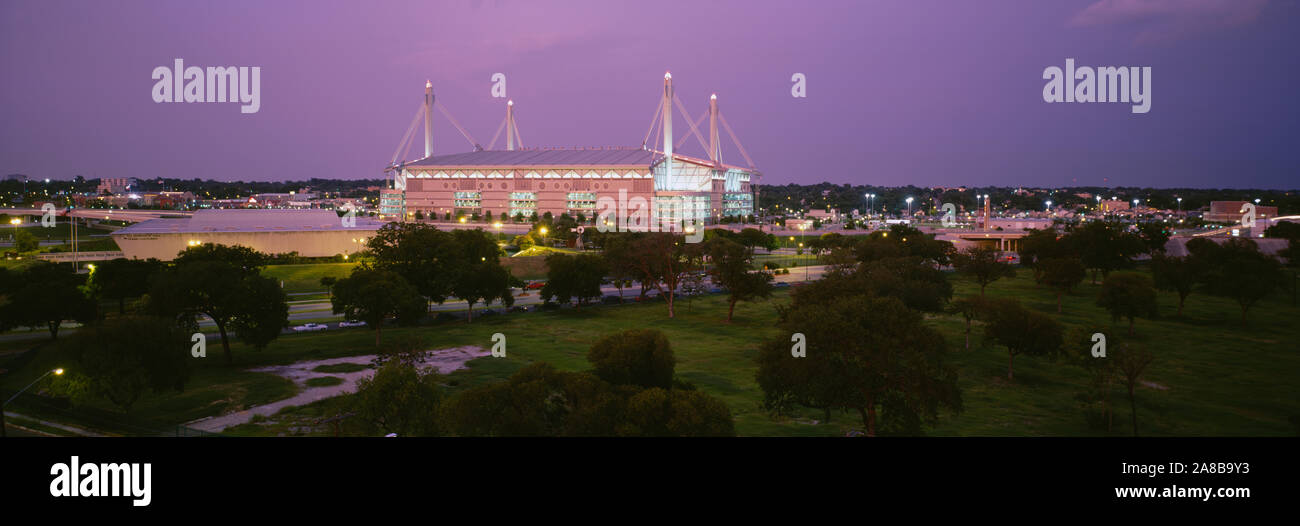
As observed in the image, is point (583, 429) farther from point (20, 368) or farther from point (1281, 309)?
point (1281, 309)

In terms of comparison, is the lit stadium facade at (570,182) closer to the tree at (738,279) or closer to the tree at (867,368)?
the tree at (738,279)

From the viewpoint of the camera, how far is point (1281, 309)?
43719mm

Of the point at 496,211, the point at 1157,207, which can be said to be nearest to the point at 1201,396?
the point at 496,211

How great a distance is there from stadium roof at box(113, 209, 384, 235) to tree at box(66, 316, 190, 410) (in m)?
46.7

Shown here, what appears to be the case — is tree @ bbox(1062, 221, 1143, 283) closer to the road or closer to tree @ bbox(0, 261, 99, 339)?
the road

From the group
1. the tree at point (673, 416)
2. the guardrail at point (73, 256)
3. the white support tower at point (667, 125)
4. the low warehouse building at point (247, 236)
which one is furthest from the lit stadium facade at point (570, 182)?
the tree at point (673, 416)

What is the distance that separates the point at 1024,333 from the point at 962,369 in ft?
8.87

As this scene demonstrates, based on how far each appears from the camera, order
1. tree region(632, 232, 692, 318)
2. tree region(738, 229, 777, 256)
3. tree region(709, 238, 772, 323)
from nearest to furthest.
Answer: tree region(709, 238, 772, 323) < tree region(632, 232, 692, 318) < tree region(738, 229, 777, 256)

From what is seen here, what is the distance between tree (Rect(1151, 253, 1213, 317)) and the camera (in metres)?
42.1

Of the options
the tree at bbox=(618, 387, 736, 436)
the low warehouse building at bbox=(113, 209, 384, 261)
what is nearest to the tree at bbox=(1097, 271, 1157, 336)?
the tree at bbox=(618, 387, 736, 436)

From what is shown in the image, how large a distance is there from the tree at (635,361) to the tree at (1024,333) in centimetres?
1424

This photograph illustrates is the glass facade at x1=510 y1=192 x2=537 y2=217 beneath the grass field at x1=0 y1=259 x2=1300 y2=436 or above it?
above
